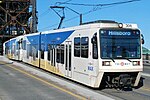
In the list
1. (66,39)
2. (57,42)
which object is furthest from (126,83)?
(57,42)

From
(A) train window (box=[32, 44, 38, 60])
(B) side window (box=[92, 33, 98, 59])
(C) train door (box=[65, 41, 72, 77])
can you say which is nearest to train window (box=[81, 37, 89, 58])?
(B) side window (box=[92, 33, 98, 59])

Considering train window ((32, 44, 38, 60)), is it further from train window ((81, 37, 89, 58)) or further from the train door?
train window ((81, 37, 89, 58))

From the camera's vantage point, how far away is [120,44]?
652 inches

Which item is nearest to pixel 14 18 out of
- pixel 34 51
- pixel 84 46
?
pixel 34 51

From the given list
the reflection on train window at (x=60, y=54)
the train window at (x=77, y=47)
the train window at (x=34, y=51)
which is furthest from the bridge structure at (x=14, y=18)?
the train window at (x=77, y=47)

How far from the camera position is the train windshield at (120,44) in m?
16.2

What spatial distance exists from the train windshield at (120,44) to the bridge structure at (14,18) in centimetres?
6598

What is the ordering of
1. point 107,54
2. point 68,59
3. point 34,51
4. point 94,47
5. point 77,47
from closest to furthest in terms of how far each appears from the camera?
point 107,54 → point 94,47 → point 77,47 → point 68,59 → point 34,51

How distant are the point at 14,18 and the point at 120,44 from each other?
224ft

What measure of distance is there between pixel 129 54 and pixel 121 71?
36.0 inches

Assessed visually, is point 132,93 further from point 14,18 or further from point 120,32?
point 14,18

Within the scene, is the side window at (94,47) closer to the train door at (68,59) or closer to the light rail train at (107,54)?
the light rail train at (107,54)

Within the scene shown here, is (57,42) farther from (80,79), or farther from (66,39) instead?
(80,79)

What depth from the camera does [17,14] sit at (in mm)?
83688
